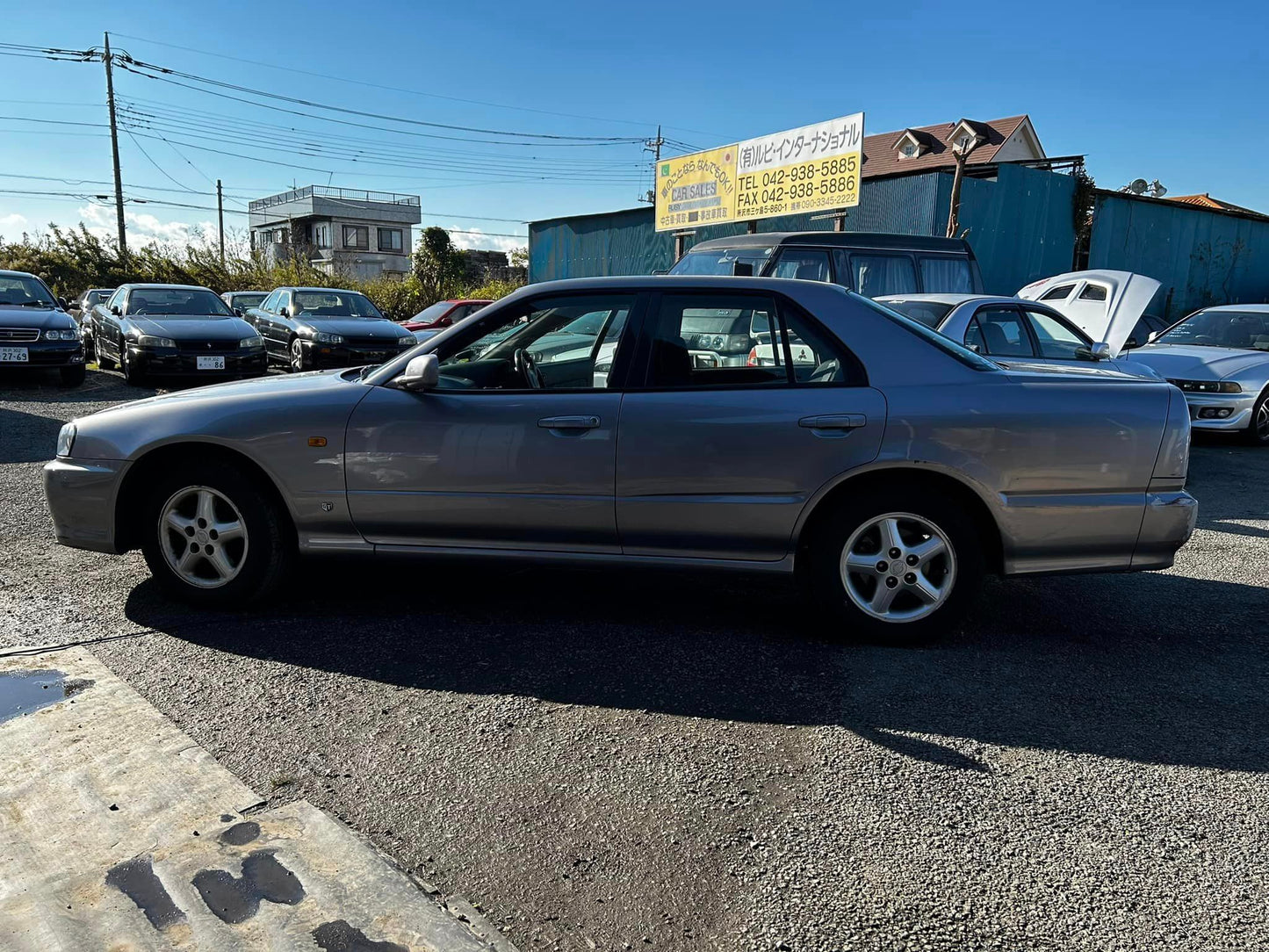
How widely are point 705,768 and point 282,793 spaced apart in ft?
4.10

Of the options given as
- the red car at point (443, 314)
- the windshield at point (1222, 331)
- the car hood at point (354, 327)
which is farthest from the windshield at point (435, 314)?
the windshield at point (1222, 331)

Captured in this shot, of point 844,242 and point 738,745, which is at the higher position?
point 844,242

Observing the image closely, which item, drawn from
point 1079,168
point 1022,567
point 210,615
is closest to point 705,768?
point 1022,567

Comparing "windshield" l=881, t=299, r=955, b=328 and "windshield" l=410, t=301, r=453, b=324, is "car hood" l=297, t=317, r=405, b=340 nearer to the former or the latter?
"windshield" l=410, t=301, r=453, b=324

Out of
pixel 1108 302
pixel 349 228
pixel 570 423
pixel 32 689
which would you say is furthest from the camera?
pixel 349 228

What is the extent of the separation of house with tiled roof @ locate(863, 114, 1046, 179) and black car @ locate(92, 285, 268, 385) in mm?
21728

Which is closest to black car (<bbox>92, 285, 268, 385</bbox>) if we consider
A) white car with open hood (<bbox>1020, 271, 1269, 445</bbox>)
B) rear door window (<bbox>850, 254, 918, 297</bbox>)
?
rear door window (<bbox>850, 254, 918, 297</bbox>)

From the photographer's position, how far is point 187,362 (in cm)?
1270

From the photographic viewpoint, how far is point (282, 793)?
2.71 m

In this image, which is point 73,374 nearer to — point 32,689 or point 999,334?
point 32,689

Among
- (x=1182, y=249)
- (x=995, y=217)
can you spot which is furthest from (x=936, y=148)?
(x=995, y=217)

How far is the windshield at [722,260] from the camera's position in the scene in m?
10.0

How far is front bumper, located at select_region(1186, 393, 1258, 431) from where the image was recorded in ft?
32.6

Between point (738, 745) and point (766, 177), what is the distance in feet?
52.7
